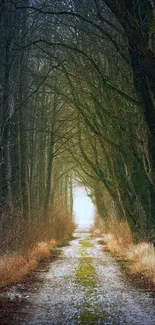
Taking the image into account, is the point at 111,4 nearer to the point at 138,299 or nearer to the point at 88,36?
the point at 138,299

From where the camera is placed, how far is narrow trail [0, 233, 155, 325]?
6676 mm

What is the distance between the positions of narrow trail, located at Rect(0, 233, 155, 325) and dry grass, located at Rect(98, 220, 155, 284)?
567 millimetres

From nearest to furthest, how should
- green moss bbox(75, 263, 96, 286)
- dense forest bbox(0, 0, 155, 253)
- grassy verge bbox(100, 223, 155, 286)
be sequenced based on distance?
green moss bbox(75, 263, 96, 286) < dense forest bbox(0, 0, 155, 253) < grassy verge bbox(100, 223, 155, 286)

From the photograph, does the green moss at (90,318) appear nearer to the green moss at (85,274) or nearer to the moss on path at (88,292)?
the moss on path at (88,292)

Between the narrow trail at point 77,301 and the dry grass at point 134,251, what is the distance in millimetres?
567

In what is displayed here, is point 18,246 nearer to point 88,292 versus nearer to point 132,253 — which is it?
point 132,253

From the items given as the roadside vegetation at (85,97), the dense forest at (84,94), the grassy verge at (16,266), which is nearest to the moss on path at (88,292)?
the grassy verge at (16,266)

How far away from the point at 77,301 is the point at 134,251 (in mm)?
7293

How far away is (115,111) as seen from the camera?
15.0 m

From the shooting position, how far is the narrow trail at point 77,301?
263 inches

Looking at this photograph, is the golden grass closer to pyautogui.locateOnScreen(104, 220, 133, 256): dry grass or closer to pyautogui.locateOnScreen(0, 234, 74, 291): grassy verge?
pyautogui.locateOnScreen(0, 234, 74, 291): grassy verge

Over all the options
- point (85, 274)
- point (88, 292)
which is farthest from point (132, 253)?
point (88, 292)

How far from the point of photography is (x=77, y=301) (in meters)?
8.12

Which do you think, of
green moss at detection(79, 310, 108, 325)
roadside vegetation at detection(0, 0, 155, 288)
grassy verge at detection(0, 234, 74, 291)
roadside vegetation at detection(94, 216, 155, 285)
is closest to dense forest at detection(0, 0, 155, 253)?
roadside vegetation at detection(0, 0, 155, 288)
